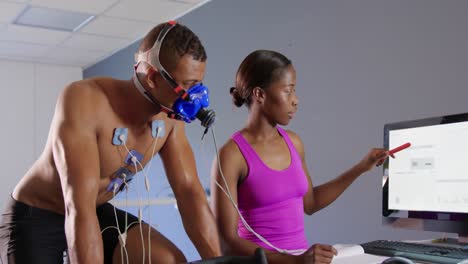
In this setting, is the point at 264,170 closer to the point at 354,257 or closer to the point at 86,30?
the point at 354,257

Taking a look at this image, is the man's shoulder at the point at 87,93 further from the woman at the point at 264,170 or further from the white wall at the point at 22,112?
the white wall at the point at 22,112

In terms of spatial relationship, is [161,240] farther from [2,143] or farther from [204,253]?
[2,143]

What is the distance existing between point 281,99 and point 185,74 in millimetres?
461

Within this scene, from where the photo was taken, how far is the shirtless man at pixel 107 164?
1.28m

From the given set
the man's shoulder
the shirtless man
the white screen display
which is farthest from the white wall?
the white screen display

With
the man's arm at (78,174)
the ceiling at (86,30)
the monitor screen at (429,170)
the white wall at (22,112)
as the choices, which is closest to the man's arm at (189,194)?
the man's arm at (78,174)

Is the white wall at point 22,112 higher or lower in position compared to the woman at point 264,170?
higher

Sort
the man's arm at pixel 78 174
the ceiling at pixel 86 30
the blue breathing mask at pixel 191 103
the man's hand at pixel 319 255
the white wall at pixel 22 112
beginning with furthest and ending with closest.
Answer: the white wall at pixel 22 112
the ceiling at pixel 86 30
the blue breathing mask at pixel 191 103
the man's arm at pixel 78 174
the man's hand at pixel 319 255

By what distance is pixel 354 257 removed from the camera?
142cm

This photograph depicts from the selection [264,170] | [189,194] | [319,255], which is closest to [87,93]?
[189,194]

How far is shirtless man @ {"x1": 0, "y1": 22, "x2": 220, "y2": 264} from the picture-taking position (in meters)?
1.28

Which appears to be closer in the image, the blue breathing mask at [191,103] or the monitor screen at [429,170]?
the blue breathing mask at [191,103]

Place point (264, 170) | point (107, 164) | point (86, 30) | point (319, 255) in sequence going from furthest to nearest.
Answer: point (86, 30) < point (264, 170) < point (107, 164) < point (319, 255)

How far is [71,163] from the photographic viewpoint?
128cm
